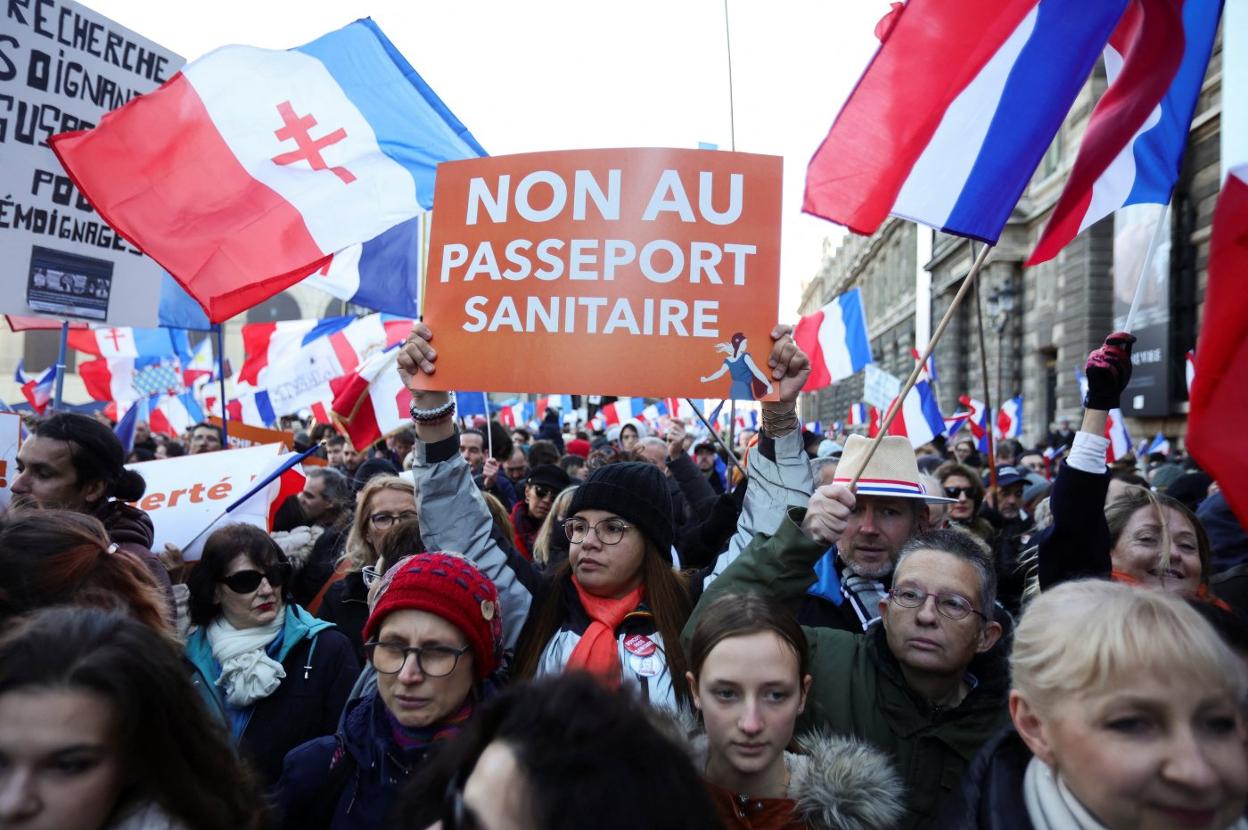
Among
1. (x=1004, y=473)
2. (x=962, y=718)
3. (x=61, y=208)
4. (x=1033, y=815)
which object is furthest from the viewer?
(x=1004, y=473)

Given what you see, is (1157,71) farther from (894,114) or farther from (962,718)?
(962,718)

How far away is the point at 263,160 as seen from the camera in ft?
14.5

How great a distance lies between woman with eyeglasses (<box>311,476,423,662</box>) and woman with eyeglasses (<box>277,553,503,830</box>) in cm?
134

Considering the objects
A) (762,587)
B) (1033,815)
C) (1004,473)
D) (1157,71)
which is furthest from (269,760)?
(1004,473)

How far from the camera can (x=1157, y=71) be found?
10.6 feet

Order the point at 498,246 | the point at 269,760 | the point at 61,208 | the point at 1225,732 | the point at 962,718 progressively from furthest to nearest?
Result: the point at 61,208 < the point at 498,246 < the point at 269,760 < the point at 962,718 < the point at 1225,732

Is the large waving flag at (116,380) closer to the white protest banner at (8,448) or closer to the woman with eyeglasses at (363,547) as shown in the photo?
the white protest banner at (8,448)

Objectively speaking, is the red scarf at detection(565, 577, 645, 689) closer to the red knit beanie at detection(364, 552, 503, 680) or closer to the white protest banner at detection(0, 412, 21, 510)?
the red knit beanie at detection(364, 552, 503, 680)

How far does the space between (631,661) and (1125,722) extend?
1.38m

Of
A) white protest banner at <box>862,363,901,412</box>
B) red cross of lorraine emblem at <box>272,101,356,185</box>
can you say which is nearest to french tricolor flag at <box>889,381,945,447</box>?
white protest banner at <box>862,363,901,412</box>

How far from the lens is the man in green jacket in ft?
7.85

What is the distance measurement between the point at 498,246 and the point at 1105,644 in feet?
6.93

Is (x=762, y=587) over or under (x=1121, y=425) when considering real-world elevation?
under

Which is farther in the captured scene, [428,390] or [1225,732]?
[428,390]
